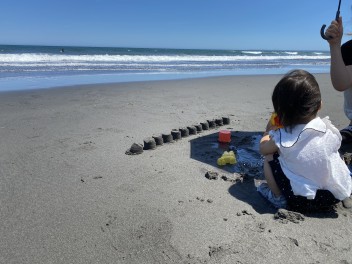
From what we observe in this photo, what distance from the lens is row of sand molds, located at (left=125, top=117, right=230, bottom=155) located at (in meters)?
4.28

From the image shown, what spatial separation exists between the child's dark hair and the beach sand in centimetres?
83

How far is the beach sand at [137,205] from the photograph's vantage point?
7.42 ft

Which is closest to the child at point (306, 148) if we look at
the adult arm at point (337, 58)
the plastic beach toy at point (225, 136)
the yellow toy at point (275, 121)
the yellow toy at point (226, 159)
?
the yellow toy at point (275, 121)

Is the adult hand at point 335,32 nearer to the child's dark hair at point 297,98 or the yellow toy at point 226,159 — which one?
the child's dark hair at point 297,98

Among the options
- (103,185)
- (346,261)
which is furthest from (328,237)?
(103,185)

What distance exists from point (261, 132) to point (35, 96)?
590cm

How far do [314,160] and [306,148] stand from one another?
0.37 ft

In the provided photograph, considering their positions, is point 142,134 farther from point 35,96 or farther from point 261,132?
point 35,96

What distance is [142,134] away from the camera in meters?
5.18

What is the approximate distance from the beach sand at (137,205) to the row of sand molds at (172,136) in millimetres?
101

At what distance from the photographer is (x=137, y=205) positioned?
114 inches

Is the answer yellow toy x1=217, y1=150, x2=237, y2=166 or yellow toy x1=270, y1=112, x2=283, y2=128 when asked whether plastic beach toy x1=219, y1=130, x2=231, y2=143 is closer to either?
yellow toy x1=217, y1=150, x2=237, y2=166

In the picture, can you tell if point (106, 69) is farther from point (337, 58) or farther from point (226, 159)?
point (337, 58)

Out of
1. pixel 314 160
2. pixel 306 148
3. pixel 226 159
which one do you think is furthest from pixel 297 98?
pixel 226 159
